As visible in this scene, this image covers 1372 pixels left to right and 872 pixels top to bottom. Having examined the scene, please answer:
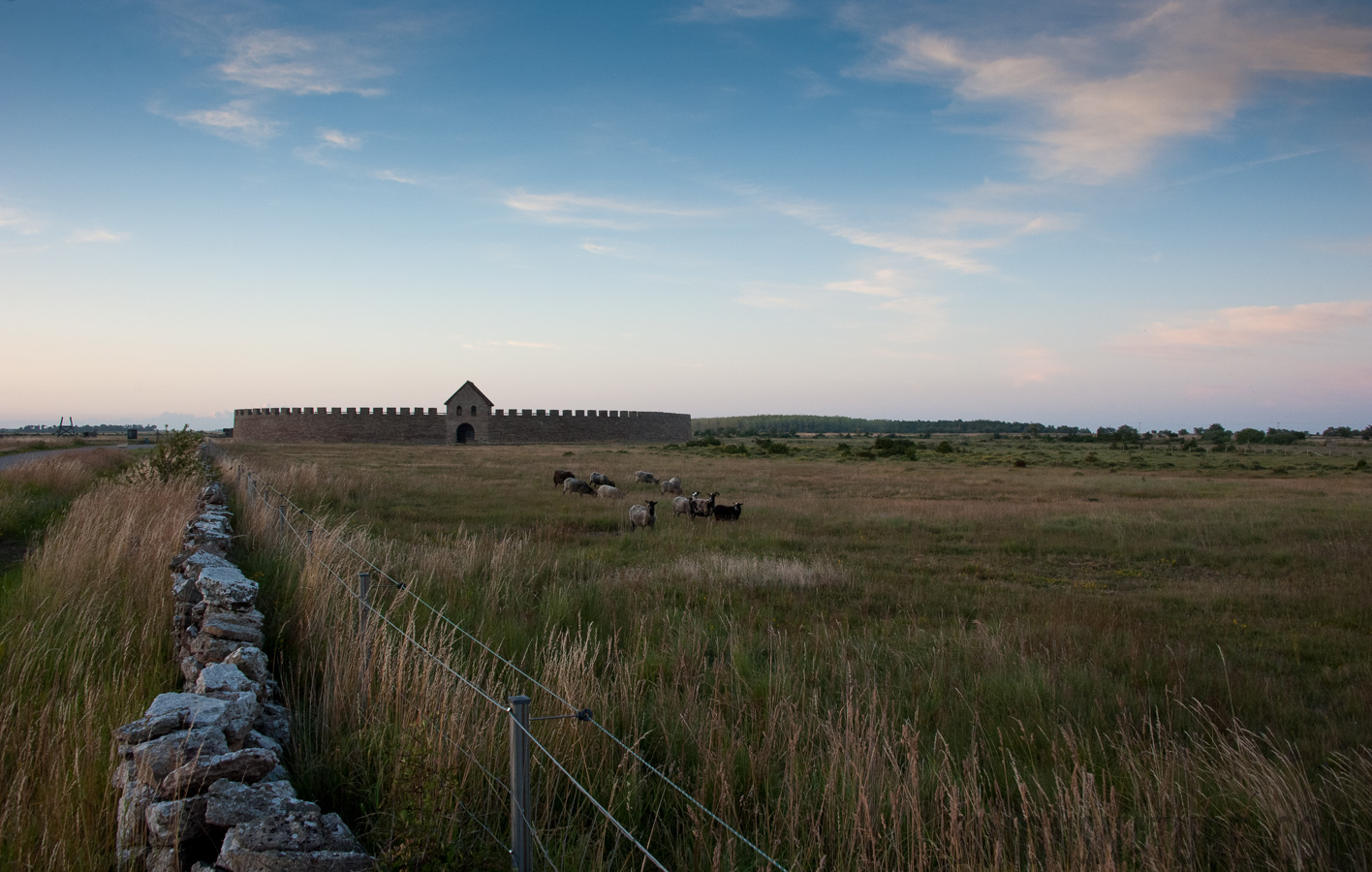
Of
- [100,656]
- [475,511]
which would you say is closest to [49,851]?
[100,656]

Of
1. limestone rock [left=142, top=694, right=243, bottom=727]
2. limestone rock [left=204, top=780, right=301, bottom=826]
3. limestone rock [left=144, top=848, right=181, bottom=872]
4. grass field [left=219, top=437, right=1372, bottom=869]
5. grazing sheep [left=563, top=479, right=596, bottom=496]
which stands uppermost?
limestone rock [left=142, top=694, right=243, bottom=727]

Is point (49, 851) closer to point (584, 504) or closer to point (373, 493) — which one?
point (584, 504)

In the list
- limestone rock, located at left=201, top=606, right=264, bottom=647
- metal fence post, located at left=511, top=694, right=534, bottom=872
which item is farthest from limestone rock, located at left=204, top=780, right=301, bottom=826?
limestone rock, located at left=201, top=606, right=264, bottom=647

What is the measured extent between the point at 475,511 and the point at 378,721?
12247 mm

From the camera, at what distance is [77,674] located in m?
4.37

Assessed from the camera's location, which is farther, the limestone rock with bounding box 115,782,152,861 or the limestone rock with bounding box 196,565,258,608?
the limestone rock with bounding box 196,565,258,608

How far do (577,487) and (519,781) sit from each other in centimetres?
1759

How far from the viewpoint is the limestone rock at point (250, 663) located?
3.96m

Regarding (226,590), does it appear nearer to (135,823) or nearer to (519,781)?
(135,823)

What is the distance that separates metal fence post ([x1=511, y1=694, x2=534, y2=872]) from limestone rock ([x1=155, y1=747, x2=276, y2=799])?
→ 3.26 ft

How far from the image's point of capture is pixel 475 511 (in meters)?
15.8

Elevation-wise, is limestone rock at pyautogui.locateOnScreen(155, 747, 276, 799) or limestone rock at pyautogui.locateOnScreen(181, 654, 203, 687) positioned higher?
limestone rock at pyautogui.locateOnScreen(155, 747, 276, 799)

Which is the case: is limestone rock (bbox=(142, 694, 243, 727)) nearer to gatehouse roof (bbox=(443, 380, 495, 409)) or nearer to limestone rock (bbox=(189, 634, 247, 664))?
limestone rock (bbox=(189, 634, 247, 664))

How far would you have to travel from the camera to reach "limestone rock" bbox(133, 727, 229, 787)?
2654 millimetres
